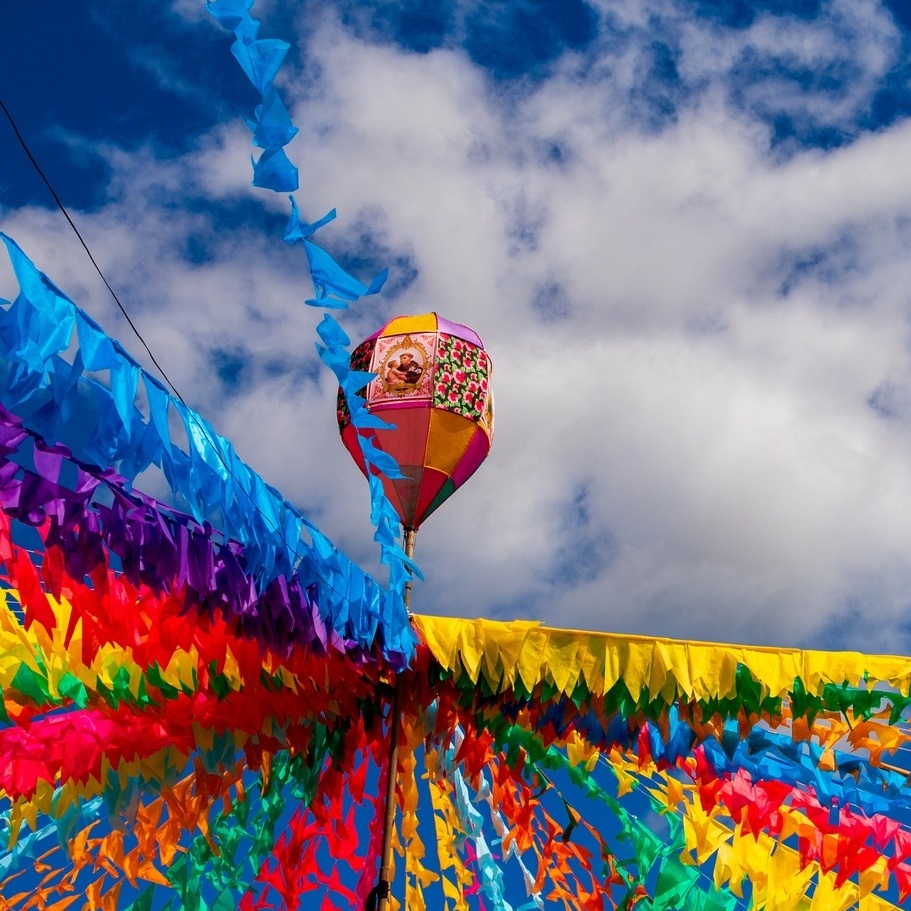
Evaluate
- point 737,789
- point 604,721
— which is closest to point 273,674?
point 604,721

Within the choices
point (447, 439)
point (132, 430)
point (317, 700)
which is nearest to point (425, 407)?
point (447, 439)

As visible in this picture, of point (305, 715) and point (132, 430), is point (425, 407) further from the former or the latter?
point (132, 430)

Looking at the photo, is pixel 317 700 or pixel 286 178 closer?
pixel 286 178

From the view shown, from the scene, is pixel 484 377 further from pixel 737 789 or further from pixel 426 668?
pixel 737 789

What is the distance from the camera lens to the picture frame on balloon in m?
4.97

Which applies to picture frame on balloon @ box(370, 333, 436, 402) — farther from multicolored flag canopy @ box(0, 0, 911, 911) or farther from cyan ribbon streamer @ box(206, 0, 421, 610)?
cyan ribbon streamer @ box(206, 0, 421, 610)

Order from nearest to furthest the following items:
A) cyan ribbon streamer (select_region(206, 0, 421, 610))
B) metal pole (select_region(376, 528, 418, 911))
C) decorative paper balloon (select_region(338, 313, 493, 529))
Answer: cyan ribbon streamer (select_region(206, 0, 421, 610)) < metal pole (select_region(376, 528, 418, 911)) < decorative paper balloon (select_region(338, 313, 493, 529))

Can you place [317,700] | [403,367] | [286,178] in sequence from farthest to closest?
1. [403,367]
2. [317,700]
3. [286,178]

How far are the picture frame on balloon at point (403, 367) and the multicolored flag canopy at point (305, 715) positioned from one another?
1.34 metres

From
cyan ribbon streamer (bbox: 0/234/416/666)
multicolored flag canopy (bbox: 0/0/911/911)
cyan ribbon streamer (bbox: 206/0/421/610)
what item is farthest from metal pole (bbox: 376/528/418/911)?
cyan ribbon streamer (bbox: 206/0/421/610)

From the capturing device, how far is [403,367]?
5.05 m

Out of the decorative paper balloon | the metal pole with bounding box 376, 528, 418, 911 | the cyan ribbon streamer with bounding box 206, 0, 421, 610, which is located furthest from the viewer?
the decorative paper balloon

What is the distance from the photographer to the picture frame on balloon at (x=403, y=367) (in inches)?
196

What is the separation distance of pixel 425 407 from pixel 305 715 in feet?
5.05
